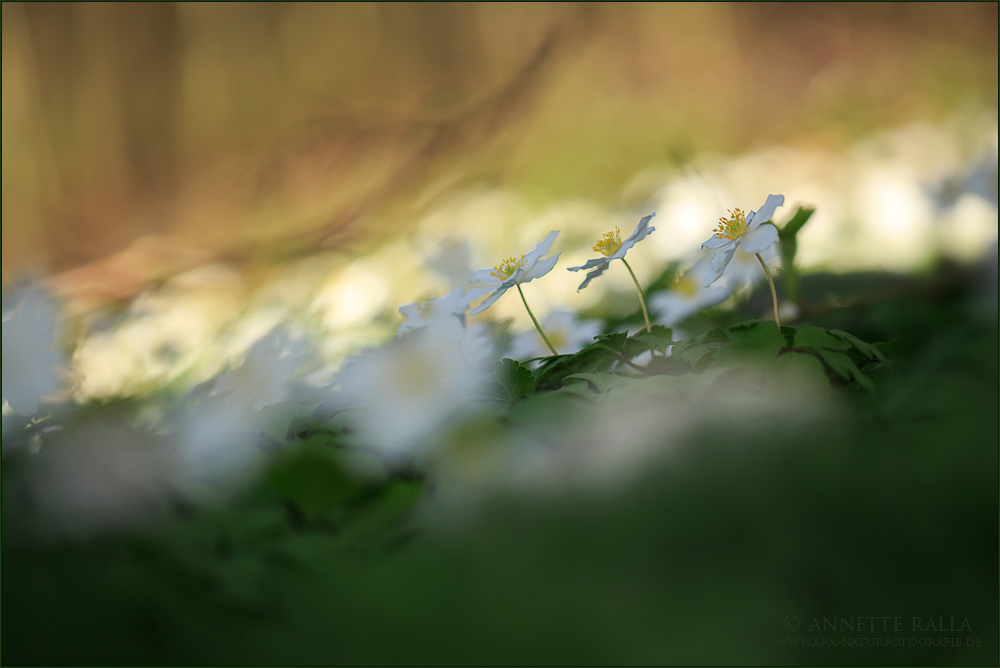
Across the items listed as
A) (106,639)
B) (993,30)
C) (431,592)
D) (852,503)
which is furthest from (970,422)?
(993,30)

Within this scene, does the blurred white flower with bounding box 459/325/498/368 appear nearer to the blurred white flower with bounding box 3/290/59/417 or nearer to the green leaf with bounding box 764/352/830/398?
the green leaf with bounding box 764/352/830/398

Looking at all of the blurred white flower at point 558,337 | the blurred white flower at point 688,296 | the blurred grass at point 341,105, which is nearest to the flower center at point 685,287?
the blurred white flower at point 688,296

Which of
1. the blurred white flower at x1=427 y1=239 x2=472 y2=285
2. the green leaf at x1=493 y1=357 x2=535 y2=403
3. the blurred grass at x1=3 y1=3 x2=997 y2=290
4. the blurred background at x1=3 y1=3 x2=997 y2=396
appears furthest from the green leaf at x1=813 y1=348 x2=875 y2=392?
the blurred grass at x1=3 y1=3 x2=997 y2=290

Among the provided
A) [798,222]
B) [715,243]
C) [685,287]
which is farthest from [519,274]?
[685,287]

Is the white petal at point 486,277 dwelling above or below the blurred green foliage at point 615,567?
above

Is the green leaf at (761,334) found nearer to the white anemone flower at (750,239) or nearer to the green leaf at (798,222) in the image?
the white anemone flower at (750,239)

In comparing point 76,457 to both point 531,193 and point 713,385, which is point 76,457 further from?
point 531,193

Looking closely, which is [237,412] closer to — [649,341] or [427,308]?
[427,308]
